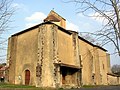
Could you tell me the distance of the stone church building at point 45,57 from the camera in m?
28.9

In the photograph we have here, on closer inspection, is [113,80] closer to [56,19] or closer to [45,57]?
[56,19]

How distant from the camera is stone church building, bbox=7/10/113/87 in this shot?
94.9 ft

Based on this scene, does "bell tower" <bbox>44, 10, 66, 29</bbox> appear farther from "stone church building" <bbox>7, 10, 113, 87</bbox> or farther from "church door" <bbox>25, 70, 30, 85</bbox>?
"church door" <bbox>25, 70, 30, 85</bbox>

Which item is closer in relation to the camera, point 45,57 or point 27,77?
point 45,57

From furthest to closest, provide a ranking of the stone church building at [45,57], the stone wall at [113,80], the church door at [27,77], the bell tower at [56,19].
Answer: the stone wall at [113,80]
the bell tower at [56,19]
the church door at [27,77]
the stone church building at [45,57]

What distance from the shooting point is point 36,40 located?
103 feet

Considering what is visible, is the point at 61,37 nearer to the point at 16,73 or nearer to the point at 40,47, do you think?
the point at 40,47

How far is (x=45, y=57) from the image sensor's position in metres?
29.2

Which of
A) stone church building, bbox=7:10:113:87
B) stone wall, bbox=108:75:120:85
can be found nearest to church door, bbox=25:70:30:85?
stone church building, bbox=7:10:113:87

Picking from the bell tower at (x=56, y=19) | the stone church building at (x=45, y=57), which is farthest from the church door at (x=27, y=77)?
the bell tower at (x=56, y=19)

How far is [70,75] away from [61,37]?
7002 millimetres

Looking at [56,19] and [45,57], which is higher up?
[56,19]

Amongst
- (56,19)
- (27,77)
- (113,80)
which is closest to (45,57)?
(27,77)

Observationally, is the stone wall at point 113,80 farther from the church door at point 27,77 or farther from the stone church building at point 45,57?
the church door at point 27,77
